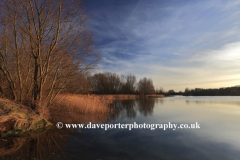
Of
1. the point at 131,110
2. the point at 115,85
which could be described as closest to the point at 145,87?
the point at 115,85

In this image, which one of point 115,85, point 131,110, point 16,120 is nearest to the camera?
point 16,120

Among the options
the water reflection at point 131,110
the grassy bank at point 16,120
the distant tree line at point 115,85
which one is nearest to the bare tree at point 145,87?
the distant tree line at point 115,85

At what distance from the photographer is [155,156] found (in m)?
3.32

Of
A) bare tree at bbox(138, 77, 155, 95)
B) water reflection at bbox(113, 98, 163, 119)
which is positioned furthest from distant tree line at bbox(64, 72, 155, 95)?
water reflection at bbox(113, 98, 163, 119)

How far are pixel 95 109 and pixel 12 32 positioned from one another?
6.59m

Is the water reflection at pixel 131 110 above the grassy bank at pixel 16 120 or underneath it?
underneath

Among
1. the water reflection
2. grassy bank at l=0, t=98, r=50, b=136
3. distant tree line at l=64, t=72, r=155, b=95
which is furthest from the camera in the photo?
distant tree line at l=64, t=72, r=155, b=95

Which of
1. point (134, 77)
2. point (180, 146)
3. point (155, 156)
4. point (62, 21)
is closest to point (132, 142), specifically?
point (155, 156)

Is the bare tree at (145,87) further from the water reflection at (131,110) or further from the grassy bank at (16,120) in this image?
the grassy bank at (16,120)

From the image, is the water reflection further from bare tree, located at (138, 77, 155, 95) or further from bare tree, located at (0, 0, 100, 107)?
bare tree, located at (138, 77, 155, 95)

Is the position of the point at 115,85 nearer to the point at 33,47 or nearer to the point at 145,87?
the point at 145,87

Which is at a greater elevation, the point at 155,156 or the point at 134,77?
the point at 134,77

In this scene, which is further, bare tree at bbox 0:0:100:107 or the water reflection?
the water reflection

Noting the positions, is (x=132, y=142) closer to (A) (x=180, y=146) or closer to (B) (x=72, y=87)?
(A) (x=180, y=146)
